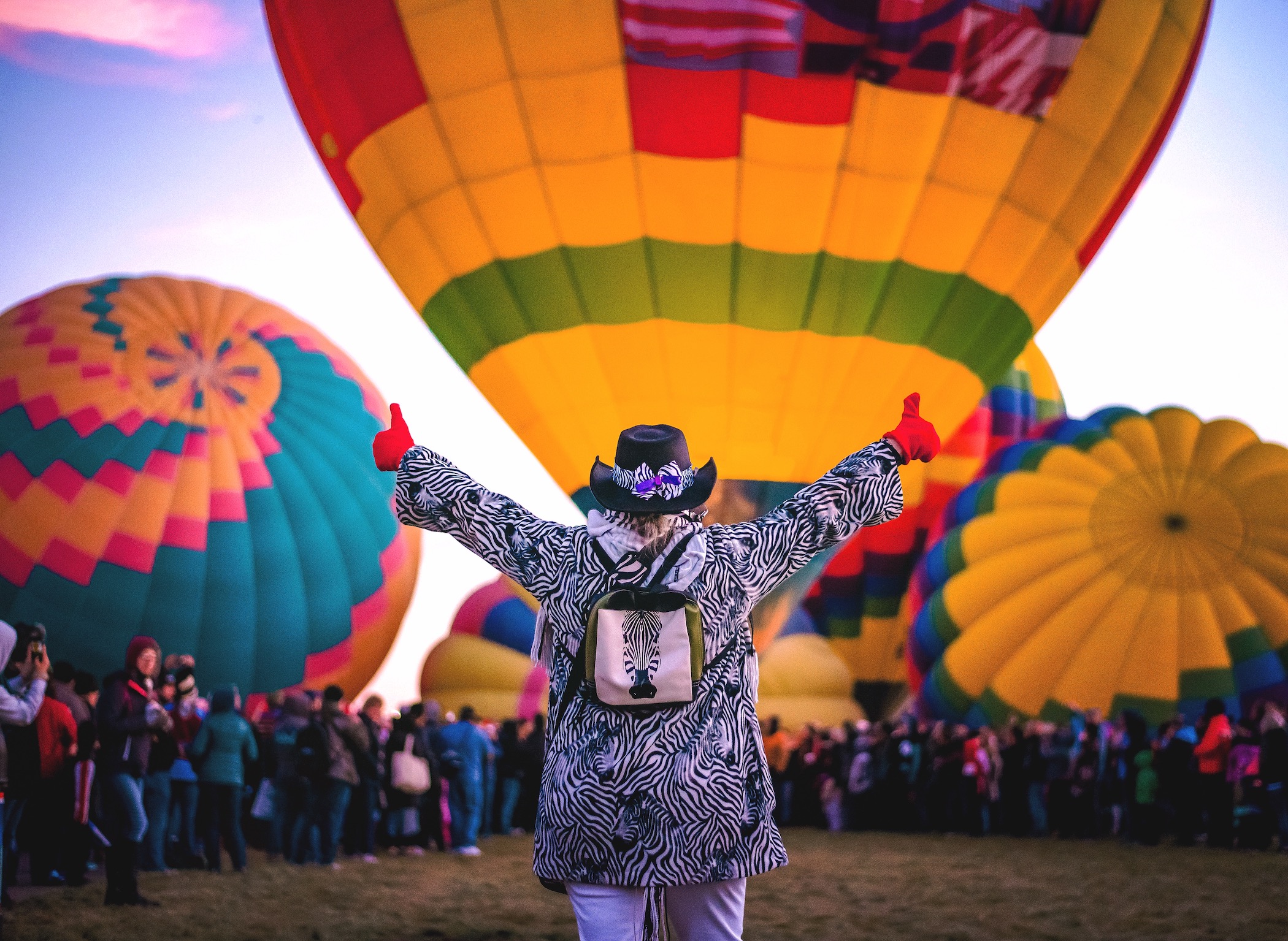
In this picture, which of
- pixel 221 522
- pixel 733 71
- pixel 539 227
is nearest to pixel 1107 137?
pixel 733 71

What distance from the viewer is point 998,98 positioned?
835 cm

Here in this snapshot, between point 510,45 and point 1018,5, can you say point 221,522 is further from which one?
point 1018,5

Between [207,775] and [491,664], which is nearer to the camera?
[207,775]

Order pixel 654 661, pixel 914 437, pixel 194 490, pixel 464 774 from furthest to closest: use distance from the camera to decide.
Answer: pixel 194 490, pixel 464 774, pixel 914 437, pixel 654 661

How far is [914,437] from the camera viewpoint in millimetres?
2691

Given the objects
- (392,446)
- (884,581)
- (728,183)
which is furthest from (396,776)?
(884,581)

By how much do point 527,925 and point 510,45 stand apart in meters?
4.76

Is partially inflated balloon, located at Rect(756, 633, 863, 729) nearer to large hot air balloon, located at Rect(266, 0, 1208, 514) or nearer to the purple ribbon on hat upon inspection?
large hot air balloon, located at Rect(266, 0, 1208, 514)

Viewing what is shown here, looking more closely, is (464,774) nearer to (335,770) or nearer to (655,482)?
(335,770)

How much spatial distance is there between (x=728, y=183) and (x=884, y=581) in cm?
983

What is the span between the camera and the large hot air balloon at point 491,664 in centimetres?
1839

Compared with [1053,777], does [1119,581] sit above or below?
above

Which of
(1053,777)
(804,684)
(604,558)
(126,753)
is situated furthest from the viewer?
(804,684)

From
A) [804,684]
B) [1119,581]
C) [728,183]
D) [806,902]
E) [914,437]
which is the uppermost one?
[728,183]
